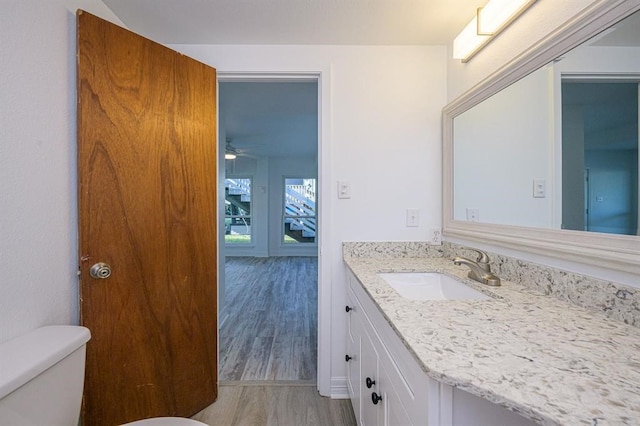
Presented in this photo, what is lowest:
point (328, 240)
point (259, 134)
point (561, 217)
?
point (328, 240)

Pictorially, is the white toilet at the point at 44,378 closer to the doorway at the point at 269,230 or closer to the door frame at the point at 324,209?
the door frame at the point at 324,209

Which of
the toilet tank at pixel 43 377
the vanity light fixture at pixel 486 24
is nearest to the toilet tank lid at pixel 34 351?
the toilet tank at pixel 43 377

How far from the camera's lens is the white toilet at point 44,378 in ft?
2.45

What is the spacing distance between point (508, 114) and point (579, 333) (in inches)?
37.3

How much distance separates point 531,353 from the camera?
24.5 inches

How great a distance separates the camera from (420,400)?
0.65 m

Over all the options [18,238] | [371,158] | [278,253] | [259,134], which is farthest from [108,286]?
[278,253]

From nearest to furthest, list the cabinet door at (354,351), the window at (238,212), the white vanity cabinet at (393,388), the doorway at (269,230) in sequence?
the white vanity cabinet at (393,388)
the cabinet door at (354,351)
the doorway at (269,230)
the window at (238,212)

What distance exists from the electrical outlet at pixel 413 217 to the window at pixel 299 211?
16.8 ft

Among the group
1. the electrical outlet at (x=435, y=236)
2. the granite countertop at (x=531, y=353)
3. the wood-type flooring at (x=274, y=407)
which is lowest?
the wood-type flooring at (x=274, y=407)

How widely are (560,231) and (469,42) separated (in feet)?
3.44

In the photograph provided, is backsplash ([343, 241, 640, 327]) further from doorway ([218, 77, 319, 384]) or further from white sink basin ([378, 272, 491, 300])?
doorway ([218, 77, 319, 384])

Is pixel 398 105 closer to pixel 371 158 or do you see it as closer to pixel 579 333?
pixel 371 158

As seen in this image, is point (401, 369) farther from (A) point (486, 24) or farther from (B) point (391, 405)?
(A) point (486, 24)
